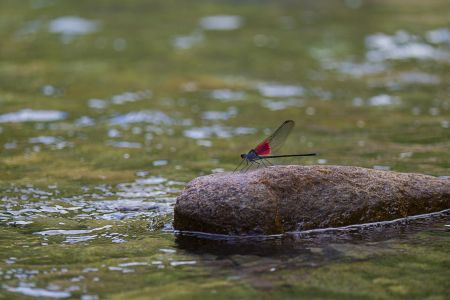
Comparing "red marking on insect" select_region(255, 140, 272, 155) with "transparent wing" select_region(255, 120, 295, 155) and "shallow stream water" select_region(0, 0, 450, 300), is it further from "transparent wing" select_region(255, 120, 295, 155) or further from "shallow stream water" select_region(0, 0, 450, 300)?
"shallow stream water" select_region(0, 0, 450, 300)

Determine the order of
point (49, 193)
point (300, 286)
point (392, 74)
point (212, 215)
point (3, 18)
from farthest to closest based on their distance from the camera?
point (3, 18) → point (392, 74) → point (49, 193) → point (212, 215) → point (300, 286)

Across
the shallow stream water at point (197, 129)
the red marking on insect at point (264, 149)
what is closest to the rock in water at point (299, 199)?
the shallow stream water at point (197, 129)

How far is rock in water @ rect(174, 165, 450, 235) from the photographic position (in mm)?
5801

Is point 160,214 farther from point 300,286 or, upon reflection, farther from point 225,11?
point 225,11

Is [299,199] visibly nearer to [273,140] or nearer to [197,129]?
[273,140]

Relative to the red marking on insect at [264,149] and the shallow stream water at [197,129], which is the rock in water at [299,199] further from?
the red marking on insect at [264,149]

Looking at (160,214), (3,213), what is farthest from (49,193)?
(160,214)

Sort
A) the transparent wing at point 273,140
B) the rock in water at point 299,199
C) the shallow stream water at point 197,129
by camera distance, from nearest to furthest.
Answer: the shallow stream water at point 197,129, the rock in water at point 299,199, the transparent wing at point 273,140

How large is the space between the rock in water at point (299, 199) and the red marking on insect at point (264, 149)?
334mm

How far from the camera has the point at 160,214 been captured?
21.6ft

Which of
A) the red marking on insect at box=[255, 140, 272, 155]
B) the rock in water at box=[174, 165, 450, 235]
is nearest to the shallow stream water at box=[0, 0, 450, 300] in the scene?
the rock in water at box=[174, 165, 450, 235]

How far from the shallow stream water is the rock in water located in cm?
13

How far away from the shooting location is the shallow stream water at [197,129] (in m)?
5.06

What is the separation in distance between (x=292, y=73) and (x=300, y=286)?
9175 mm
